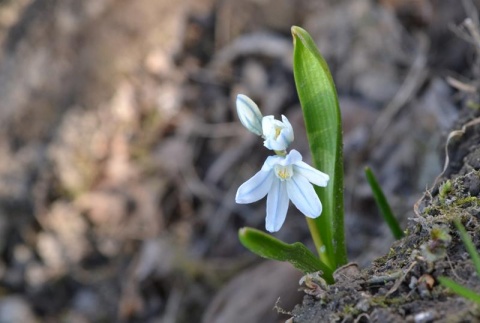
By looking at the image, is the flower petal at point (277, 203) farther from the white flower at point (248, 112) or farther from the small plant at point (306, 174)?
the white flower at point (248, 112)

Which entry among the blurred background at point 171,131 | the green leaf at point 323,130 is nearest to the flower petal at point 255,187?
the green leaf at point 323,130

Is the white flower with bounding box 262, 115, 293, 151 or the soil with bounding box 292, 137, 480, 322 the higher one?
the white flower with bounding box 262, 115, 293, 151

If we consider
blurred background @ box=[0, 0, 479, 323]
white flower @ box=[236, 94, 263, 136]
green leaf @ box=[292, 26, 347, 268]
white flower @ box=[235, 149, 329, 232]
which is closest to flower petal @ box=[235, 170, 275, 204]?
white flower @ box=[235, 149, 329, 232]

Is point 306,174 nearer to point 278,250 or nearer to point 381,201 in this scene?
point 278,250

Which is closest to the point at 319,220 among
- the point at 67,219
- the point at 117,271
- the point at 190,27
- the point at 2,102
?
the point at 117,271

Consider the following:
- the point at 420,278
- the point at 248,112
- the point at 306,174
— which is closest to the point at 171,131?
the point at 248,112

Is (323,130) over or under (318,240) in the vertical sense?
over

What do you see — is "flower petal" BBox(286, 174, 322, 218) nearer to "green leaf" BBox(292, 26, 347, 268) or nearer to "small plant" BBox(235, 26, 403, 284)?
"small plant" BBox(235, 26, 403, 284)
